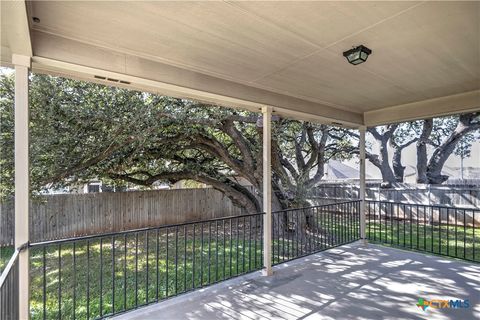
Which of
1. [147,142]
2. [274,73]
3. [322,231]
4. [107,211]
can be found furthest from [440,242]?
[107,211]

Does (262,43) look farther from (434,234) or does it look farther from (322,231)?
(434,234)

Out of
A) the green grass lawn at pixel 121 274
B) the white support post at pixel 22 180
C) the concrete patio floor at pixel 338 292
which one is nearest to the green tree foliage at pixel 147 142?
the green grass lawn at pixel 121 274

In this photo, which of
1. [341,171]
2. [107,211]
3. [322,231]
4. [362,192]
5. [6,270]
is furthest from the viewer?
[341,171]

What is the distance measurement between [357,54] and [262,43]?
86cm

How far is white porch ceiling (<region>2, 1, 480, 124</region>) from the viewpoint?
1801 mm

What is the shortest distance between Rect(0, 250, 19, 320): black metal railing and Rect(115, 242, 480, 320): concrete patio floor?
93cm

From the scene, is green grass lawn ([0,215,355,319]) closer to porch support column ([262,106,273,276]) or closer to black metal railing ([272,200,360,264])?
black metal railing ([272,200,360,264])

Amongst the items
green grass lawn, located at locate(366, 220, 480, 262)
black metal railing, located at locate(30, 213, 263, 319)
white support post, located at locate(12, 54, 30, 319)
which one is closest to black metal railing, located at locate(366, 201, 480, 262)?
green grass lawn, located at locate(366, 220, 480, 262)

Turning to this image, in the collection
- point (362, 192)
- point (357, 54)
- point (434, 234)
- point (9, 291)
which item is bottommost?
point (434, 234)

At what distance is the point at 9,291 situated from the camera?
166cm

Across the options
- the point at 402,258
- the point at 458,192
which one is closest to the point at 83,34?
the point at 402,258

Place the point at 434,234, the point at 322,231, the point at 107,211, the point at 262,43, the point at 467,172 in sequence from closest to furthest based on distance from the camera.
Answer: the point at 262,43 → the point at 322,231 → the point at 434,234 → the point at 107,211 → the point at 467,172

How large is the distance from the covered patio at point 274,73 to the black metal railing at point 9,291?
1.2 inches

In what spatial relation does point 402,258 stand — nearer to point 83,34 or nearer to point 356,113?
point 356,113
